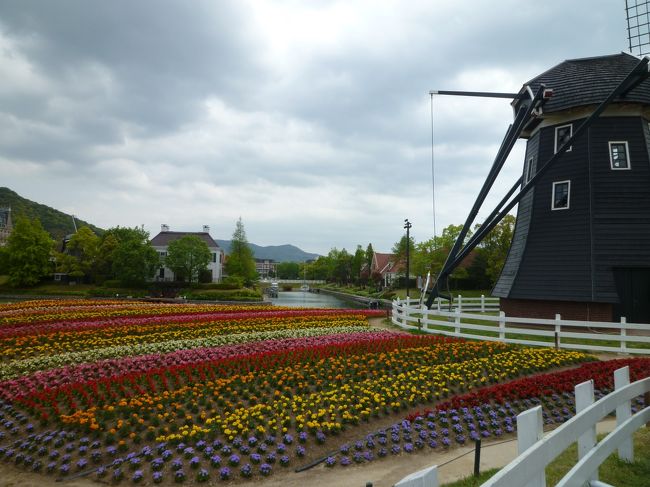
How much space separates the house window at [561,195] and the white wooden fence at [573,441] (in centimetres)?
1399

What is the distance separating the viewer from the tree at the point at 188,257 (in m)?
52.9

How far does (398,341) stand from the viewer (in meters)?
13.6

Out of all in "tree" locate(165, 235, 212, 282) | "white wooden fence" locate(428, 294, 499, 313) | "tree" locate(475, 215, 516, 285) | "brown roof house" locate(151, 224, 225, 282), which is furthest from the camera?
"brown roof house" locate(151, 224, 225, 282)

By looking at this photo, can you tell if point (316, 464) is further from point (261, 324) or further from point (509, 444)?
point (261, 324)

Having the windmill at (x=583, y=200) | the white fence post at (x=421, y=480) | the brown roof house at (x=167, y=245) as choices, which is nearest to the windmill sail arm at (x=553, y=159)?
the windmill at (x=583, y=200)

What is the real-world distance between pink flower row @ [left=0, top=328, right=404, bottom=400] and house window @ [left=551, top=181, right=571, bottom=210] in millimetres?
9090

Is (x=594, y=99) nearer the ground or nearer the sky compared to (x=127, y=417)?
nearer the sky

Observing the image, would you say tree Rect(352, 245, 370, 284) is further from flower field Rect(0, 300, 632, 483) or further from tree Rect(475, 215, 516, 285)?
flower field Rect(0, 300, 632, 483)

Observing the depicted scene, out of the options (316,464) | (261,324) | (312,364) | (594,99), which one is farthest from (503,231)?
(316,464)

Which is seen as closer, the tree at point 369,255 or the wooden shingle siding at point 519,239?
the wooden shingle siding at point 519,239

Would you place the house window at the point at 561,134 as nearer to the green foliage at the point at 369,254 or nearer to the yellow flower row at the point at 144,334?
the yellow flower row at the point at 144,334

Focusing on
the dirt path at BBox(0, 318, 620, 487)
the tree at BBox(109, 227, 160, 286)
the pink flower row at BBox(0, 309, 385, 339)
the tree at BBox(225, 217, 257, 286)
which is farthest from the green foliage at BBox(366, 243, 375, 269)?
the dirt path at BBox(0, 318, 620, 487)

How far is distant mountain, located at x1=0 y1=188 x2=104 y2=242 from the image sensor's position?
122 meters

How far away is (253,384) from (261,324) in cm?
981
